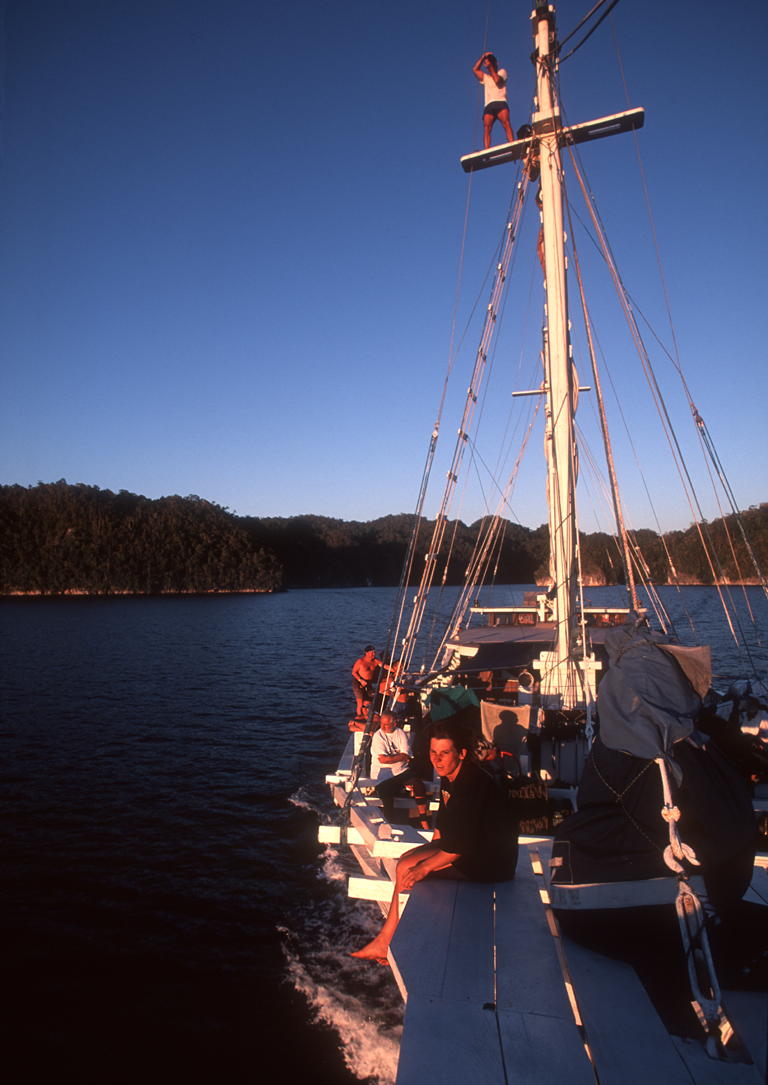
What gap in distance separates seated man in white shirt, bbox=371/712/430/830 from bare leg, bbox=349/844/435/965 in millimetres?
3002

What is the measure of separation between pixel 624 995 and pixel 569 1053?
0.56 metres

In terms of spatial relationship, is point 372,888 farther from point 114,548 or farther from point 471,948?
point 114,548

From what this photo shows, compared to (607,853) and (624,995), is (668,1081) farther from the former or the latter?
(607,853)

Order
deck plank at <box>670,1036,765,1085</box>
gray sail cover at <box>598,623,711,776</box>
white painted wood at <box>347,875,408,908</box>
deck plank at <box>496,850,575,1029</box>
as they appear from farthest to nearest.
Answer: white painted wood at <box>347,875,408,908</box> < gray sail cover at <box>598,623,711,776</box> < deck plank at <box>496,850,575,1029</box> < deck plank at <box>670,1036,765,1085</box>

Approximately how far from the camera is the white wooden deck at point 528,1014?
275cm

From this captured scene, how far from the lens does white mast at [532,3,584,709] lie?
10.2m

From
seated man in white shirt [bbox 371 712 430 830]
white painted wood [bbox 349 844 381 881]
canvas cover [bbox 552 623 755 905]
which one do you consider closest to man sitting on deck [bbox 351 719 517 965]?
canvas cover [bbox 552 623 755 905]

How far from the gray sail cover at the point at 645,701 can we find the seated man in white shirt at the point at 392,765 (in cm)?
397

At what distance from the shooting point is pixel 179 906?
920 cm

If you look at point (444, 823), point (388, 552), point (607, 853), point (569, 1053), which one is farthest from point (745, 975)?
point (388, 552)

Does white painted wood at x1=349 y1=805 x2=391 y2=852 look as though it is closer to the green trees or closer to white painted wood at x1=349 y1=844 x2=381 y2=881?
white painted wood at x1=349 y1=844 x2=381 y2=881

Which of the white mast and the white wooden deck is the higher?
the white mast

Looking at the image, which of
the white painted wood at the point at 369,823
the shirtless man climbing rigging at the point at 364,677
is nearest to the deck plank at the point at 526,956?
the white painted wood at the point at 369,823

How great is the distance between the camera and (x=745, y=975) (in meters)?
3.19
